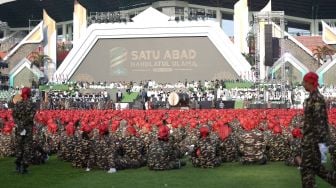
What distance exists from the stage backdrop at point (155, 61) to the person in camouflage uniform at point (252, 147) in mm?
46117

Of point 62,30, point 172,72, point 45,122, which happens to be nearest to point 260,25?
point 172,72

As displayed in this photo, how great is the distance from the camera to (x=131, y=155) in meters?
14.6

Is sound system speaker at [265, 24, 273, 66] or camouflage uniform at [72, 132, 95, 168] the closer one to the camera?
camouflage uniform at [72, 132, 95, 168]

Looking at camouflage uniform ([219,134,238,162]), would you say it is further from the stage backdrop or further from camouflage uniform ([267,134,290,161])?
the stage backdrop

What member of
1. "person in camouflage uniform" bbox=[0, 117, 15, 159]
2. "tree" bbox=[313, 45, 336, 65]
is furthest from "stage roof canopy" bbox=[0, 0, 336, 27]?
"person in camouflage uniform" bbox=[0, 117, 15, 159]

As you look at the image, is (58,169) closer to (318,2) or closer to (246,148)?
(246,148)

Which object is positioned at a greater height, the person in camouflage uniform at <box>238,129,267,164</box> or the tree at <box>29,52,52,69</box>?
the tree at <box>29,52,52,69</box>

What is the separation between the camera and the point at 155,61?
62.2 meters

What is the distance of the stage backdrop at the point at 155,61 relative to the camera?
6094cm

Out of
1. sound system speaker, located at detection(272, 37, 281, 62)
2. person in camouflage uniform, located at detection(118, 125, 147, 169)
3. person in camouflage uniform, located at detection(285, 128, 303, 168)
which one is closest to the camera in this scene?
person in camouflage uniform, located at detection(285, 128, 303, 168)

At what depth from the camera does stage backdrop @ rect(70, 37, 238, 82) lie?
200 feet

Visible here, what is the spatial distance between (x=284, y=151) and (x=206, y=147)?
229cm

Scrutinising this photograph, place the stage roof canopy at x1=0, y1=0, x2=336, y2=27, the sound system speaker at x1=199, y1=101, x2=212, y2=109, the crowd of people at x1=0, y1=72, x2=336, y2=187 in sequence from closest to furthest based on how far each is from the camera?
the crowd of people at x1=0, y1=72, x2=336, y2=187 < the sound system speaker at x1=199, y1=101, x2=212, y2=109 < the stage roof canopy at x1=0, y1=0, x2=336, y2=27

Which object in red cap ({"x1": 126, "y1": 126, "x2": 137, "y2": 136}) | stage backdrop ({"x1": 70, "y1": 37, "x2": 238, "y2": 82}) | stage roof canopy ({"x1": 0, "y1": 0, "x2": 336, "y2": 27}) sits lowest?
red cap ({"x1": 126, "y1": 126, "x2": 137, "y2": 136})
